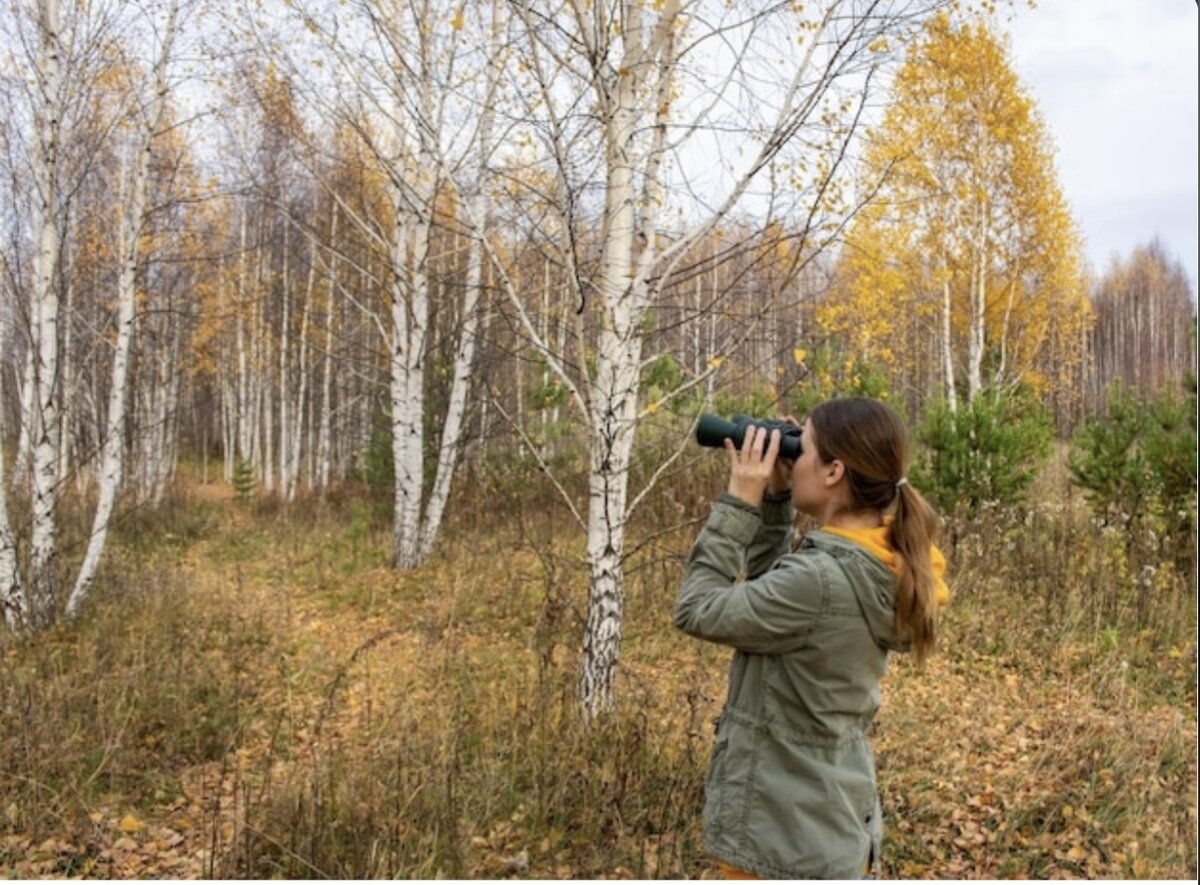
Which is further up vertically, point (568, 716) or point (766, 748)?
point (766, 748)

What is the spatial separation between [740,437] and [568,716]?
2.35m

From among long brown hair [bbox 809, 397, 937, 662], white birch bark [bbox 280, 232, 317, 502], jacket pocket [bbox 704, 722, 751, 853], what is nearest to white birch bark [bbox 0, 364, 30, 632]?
jacket pocket [bbox 704, 722, 751, 853]

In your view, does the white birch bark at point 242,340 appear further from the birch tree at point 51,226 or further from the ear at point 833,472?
the ear at point 833,472

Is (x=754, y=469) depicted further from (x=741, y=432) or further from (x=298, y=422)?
(x=298, y=422)

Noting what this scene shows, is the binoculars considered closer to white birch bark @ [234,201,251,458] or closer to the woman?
the woman

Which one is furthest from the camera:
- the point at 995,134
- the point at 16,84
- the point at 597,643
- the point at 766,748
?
the point at 995,134

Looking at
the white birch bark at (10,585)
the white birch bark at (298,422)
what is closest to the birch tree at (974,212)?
the white birch bark at (298,422)

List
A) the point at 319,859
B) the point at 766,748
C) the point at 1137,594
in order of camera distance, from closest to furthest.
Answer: the point at 766,748, the point at 319,859, the point at 1137,594

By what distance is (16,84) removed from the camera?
563 centimetres

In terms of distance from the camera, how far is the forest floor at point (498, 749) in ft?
9.96

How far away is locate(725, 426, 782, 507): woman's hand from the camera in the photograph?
1.59 metres

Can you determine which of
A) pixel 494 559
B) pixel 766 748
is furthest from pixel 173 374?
pixel 766 748

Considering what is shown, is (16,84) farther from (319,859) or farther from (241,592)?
(319,859)

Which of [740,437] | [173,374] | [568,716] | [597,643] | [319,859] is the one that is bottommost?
[319,859]
